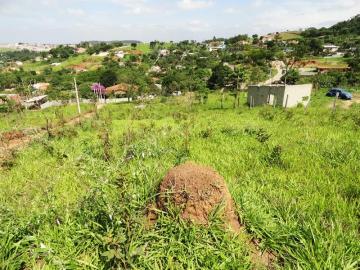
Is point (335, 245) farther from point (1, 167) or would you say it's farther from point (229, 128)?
point (1, 167)

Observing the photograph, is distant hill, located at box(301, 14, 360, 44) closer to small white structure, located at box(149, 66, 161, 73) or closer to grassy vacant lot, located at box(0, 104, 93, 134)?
small white structure, located at box(149, 66, 161, 73)

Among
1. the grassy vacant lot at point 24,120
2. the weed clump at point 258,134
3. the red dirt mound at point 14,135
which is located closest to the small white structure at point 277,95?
the grassy vacant lot at point 24,120

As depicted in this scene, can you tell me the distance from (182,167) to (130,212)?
0.83 m

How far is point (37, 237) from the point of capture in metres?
3.17

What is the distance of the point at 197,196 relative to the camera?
10.6ft

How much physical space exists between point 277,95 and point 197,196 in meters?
23.5

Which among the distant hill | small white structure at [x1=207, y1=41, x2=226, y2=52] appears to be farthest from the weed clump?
small white structure at [x1=207, y1=41, x2=226, y2=52]

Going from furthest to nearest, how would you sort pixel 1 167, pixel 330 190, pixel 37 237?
pixel 1 167 < pixel 330 190 < pixel 37 237

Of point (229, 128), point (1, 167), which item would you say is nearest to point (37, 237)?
point (1, 167)

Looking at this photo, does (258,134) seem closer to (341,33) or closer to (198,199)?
(198,199)

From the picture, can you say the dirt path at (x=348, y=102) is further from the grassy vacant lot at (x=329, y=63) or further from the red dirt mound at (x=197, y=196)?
the grassy vacant lot at (x=329, y=63)

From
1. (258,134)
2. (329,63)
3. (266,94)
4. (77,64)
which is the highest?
(258,134)

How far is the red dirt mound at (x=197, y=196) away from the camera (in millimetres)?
3221

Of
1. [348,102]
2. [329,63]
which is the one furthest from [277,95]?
[329,63]
